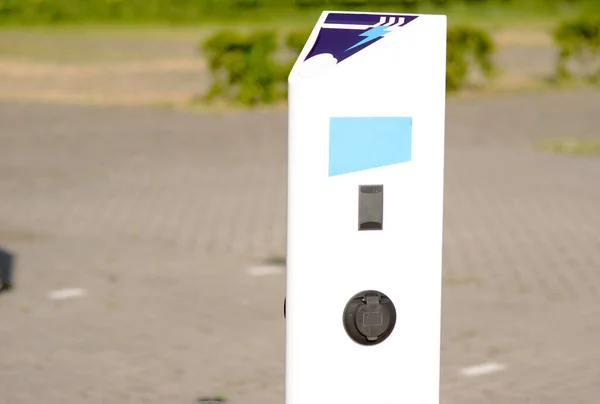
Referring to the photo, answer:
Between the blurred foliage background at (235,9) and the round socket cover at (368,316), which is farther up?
the blurred foliage background at (235,9)

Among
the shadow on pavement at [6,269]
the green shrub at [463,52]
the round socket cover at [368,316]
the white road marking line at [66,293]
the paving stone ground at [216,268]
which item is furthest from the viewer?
the green shrub at [463,52]

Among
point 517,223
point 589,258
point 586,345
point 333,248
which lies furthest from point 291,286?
point 517,223

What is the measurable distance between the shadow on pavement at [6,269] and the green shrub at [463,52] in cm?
1184

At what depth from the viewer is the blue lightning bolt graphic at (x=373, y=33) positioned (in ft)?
9.84

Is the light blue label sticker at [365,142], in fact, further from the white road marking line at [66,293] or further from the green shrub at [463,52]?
the green shrub at [463,52]

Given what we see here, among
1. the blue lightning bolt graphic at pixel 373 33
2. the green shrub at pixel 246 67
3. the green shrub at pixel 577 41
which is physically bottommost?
the blue lightning bolt graphic at pixel 373 33

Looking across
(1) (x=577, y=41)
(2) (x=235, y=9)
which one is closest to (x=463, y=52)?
(1) (x=577, y=41)

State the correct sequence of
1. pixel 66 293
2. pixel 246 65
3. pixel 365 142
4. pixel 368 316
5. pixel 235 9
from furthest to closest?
pixel 235 9
pixel 246 65
pixel 66 293
pixel 368 316
pixel 365 142

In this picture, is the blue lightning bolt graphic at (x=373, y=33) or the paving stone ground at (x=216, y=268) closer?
the blue lightning bolt graphic at (x=373, y=33)

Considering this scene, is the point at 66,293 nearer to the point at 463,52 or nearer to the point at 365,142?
the point at 365,142

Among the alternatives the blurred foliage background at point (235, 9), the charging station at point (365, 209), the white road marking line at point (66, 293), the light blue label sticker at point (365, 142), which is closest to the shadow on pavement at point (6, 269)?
the white road marking line at point (66, 293)

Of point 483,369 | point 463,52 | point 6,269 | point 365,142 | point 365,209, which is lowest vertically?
point 483,369

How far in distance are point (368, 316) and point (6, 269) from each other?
15.1ft

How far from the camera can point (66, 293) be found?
262 inches
